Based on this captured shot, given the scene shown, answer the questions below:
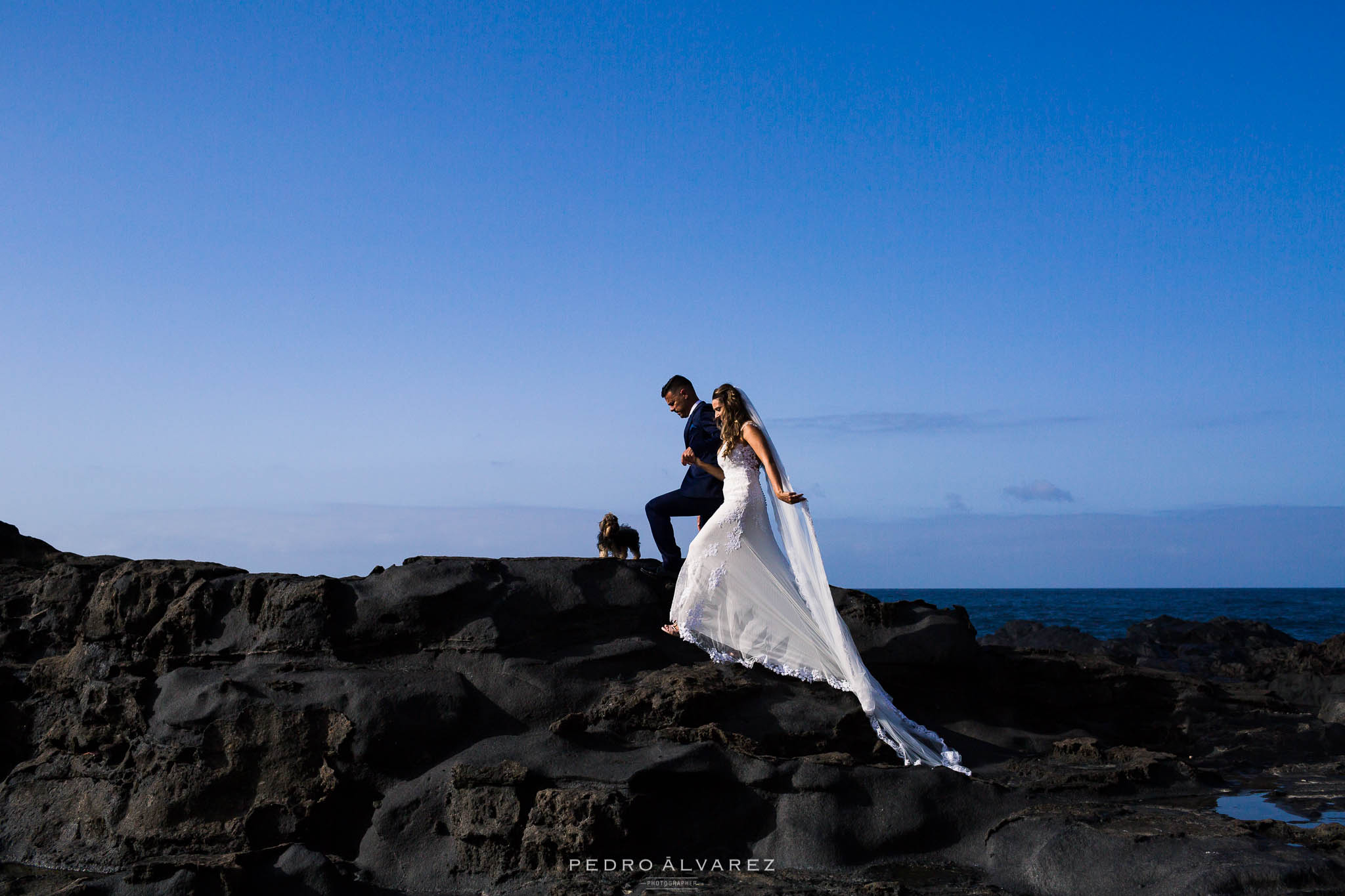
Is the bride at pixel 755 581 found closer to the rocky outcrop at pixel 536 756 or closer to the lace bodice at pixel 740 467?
the lace bodice at pixel 740 467

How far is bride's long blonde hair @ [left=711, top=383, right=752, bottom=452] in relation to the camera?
26.7 ft

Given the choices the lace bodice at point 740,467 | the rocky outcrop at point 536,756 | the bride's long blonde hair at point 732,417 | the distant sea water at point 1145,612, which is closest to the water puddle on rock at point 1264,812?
the rocky outcrop at point 536,756

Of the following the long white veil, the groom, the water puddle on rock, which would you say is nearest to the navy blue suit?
the groom

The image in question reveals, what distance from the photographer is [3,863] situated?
745cm

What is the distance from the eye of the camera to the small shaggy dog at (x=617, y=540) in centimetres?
1001

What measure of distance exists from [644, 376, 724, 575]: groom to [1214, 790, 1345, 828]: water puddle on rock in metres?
4.41

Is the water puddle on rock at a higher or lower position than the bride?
lower

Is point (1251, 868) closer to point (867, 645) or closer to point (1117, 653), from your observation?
point (867, 645)

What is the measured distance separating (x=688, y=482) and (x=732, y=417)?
832 mm

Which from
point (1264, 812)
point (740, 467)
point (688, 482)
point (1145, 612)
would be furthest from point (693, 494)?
point (1145, 612)

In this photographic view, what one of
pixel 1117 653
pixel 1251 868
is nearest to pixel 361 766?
pixel 1251 868

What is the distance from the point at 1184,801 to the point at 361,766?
19.6 feet

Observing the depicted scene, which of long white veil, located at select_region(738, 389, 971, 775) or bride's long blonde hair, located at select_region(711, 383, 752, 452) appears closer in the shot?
A: long white veil, located at select_region(738, 389, 971, 775)

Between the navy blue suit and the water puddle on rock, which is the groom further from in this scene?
the water puddle on rock
